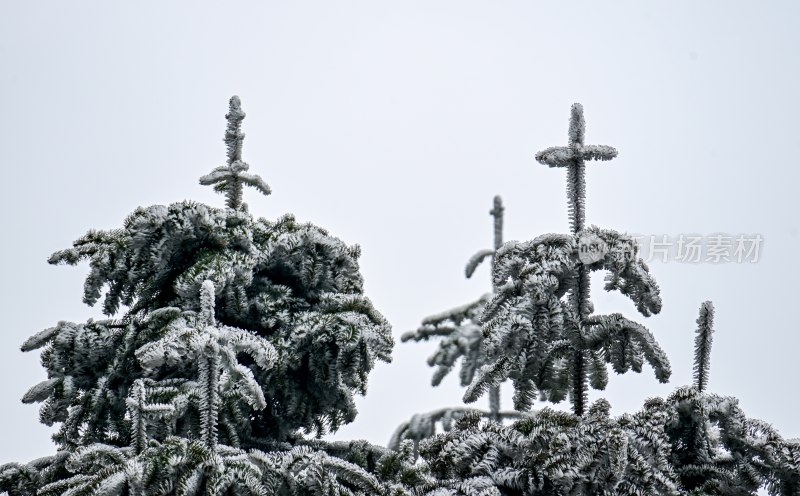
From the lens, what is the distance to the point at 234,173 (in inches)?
320

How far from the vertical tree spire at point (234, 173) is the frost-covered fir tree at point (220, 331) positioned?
392mm

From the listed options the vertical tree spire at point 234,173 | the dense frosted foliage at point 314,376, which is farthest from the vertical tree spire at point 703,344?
the vertical tree spire at point 234,173

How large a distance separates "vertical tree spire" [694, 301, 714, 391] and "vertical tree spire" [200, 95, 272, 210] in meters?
3.41

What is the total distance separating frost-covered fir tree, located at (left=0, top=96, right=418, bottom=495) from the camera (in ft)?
21.4

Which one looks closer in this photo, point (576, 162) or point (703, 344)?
point (703, 344)

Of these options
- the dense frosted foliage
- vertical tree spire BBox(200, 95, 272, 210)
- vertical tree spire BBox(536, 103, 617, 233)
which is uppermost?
vertical tree spire BBox(200, 95, 272, 210)

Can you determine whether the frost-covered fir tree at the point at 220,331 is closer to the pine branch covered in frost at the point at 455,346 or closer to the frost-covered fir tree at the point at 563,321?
the frost-covered fir tree at the point at 563,321

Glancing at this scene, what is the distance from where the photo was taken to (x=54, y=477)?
6625 mm

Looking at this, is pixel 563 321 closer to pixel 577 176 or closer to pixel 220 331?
pixel 577 176

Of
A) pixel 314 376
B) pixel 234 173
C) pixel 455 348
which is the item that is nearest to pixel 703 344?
pixel 314 376

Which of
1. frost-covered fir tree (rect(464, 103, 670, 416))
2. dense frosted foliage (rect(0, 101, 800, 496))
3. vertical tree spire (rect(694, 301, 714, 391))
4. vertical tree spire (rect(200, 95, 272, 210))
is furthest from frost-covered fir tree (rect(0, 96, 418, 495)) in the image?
vertical tree spire (rect(694, 301, 714, 391))

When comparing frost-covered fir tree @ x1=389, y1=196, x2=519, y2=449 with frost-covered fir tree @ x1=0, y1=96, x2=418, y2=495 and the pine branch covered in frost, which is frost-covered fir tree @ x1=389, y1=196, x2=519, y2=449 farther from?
frost-covered fir tree @ x1=0, y1=96, x2=418, y2=495

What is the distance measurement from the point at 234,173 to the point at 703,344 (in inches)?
143

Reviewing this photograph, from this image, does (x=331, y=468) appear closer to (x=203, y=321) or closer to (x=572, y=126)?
(x=203, y=321)
